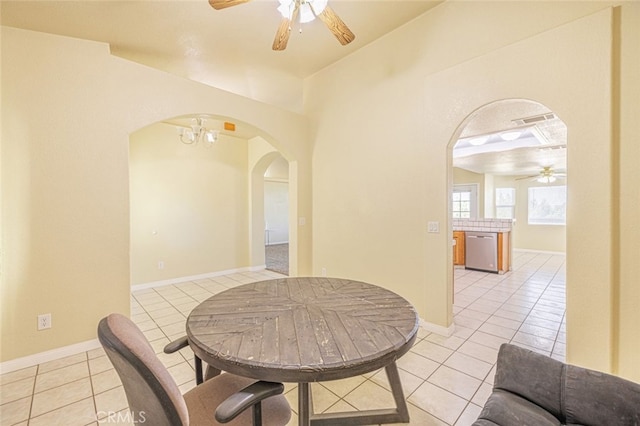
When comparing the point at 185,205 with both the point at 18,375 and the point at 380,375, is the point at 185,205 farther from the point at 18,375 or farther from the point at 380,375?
the point at 380,375

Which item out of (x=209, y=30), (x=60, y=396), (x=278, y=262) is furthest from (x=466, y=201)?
(x=60, y=396)

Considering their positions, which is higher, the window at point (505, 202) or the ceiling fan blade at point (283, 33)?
the ceiling fan blade at point (283, 33)

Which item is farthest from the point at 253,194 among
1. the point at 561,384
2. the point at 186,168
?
the point at 561,384

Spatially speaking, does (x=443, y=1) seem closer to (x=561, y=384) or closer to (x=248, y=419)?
(x=561, y=384)

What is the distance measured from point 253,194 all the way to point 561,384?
5.21m

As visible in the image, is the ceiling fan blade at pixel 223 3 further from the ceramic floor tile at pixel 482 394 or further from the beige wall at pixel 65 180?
the ceramic floor tile at pixel 482 394

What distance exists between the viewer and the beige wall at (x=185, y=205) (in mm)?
4371

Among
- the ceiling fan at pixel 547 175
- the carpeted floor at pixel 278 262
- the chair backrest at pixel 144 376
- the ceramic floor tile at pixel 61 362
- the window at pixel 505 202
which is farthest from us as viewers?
the window at pixel 505 202

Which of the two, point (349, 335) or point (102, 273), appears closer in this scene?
point (349, 335)

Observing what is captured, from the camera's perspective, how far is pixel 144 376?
2.49ft

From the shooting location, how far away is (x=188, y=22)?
2.70m

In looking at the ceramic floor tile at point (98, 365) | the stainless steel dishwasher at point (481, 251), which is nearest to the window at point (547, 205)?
the stainless steel dishwasher at point (481, 251)

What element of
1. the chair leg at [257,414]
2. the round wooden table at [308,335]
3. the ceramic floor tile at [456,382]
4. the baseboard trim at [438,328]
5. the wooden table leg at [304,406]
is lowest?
the ceramic floor tile at [456,382]

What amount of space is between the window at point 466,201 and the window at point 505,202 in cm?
99
